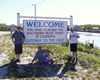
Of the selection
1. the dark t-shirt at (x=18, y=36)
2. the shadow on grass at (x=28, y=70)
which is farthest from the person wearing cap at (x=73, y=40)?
the dark t-shirt at (x=18, y=36)

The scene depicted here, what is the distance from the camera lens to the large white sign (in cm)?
740

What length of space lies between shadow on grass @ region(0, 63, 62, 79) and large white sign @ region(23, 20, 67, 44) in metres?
1.29

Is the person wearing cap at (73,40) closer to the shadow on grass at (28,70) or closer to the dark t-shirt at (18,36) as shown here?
the shadow on grass at (28,70)

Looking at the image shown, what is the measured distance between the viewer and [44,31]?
24.8ft

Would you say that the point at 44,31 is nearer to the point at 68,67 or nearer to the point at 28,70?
the point at 68,67

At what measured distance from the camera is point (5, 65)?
6539 mm

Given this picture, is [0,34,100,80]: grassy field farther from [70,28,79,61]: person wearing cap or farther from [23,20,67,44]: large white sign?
[23,20,67,44]: large white sign

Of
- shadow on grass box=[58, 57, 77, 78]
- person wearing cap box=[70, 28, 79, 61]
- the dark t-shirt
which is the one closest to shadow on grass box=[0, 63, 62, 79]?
shadow on grass box=[58, 57, 77, 78]

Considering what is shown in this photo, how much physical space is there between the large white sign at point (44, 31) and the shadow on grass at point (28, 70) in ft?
4.22

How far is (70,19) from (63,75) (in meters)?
3.15

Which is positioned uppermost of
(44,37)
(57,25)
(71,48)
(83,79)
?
(57,25)

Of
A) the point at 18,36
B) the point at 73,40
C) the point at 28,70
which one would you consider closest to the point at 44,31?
the point at 18,36

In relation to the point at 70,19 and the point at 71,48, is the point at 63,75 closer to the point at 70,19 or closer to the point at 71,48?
the point at 71,48

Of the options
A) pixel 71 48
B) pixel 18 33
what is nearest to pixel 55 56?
pixel 71 48
